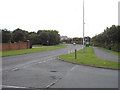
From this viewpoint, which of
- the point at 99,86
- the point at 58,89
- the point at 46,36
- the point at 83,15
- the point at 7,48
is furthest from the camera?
the point at 46,36

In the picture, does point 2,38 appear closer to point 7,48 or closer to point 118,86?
point 7,48

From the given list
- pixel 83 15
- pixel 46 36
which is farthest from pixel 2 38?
pixel 46 36

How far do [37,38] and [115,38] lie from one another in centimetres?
5177

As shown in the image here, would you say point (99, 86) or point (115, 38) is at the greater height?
point (115, 38)

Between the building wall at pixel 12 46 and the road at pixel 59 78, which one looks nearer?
the road at pixel 59 78

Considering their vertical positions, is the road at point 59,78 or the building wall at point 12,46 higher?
the building wall at point 12,46

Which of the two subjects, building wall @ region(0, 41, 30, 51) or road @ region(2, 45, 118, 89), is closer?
road @ region(2, 45, 118, 89)

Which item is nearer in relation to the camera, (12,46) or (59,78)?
(59,78)

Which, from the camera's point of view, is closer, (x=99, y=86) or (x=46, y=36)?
(x=99, y=86)

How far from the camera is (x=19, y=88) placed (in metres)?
6.00

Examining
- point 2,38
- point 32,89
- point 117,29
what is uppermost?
point 117,29

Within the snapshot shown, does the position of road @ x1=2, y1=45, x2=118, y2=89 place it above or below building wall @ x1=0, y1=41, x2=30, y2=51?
below

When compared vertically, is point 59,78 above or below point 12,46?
below

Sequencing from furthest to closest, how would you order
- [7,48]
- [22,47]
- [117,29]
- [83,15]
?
[22,47]
[117,29]
[7,48]
[83,15]
